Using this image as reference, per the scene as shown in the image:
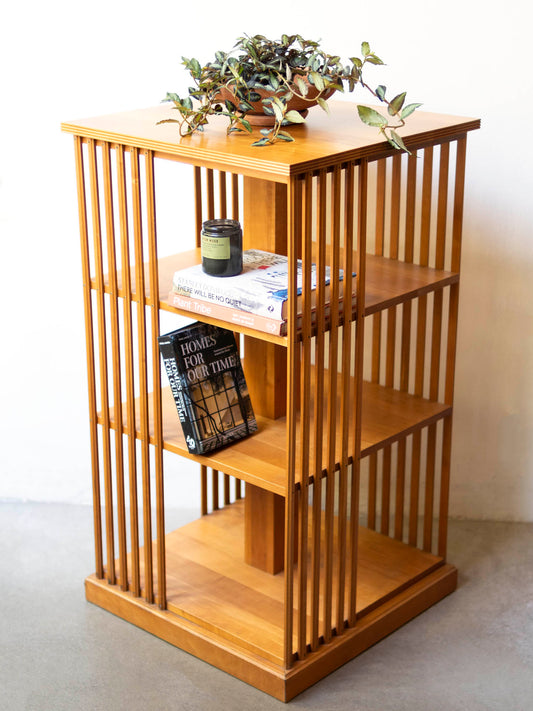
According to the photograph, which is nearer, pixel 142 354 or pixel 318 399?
pixel 318 399

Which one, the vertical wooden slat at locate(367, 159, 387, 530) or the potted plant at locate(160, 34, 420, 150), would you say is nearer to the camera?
the potted plant at locate(160, 34, 420, 150)

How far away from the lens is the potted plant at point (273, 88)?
2.13 meters

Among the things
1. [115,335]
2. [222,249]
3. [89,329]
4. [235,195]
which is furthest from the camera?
[235,195]

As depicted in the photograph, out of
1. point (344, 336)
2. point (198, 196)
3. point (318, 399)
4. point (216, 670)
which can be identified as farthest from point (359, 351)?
point (216, 670)

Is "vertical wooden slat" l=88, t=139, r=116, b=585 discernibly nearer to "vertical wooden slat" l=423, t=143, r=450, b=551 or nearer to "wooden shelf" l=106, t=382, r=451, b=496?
"wooden shelf" l=106, t=382, r=451, b=496

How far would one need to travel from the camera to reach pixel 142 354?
2434 mm

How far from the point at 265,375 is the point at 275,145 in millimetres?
661

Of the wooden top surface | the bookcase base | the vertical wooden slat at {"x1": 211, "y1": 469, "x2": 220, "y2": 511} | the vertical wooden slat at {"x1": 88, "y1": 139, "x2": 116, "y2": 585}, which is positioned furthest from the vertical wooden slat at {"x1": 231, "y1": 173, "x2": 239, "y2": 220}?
the bookcase base

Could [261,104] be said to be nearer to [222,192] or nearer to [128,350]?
[222,192]

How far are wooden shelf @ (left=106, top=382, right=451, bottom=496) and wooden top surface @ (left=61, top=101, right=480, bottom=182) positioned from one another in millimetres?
705

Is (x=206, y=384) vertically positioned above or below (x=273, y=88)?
below

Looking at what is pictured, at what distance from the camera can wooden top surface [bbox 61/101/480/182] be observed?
2029 millimetres

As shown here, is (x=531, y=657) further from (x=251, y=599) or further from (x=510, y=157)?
(x=510, y=157)

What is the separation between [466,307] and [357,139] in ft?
3.36
